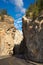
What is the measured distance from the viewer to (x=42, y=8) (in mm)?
47250

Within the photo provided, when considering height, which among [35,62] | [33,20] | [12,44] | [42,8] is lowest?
[35,62]

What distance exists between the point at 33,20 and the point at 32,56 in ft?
28.4

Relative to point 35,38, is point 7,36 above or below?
above

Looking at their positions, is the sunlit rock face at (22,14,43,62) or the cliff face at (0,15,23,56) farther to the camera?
the cliff face at (0,15,23,56)

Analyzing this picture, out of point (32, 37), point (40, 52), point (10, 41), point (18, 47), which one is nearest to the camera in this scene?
point (40, 52)

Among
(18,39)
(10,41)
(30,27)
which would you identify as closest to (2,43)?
(10,41)

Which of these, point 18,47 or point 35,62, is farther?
point 18,47

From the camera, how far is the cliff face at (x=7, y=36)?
2643 inches

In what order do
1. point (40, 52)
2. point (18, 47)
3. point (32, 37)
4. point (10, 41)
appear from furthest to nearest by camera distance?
point (10, 41), point (18, 47), point (32, 37), point (40, 52)

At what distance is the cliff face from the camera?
67125mm

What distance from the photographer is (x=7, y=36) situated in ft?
232

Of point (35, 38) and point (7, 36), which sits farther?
point (7, 36)

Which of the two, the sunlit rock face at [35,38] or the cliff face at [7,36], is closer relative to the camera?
the sunlit rock face at [35,38]

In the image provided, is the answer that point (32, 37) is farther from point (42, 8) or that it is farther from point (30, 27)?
point (42, 8)
